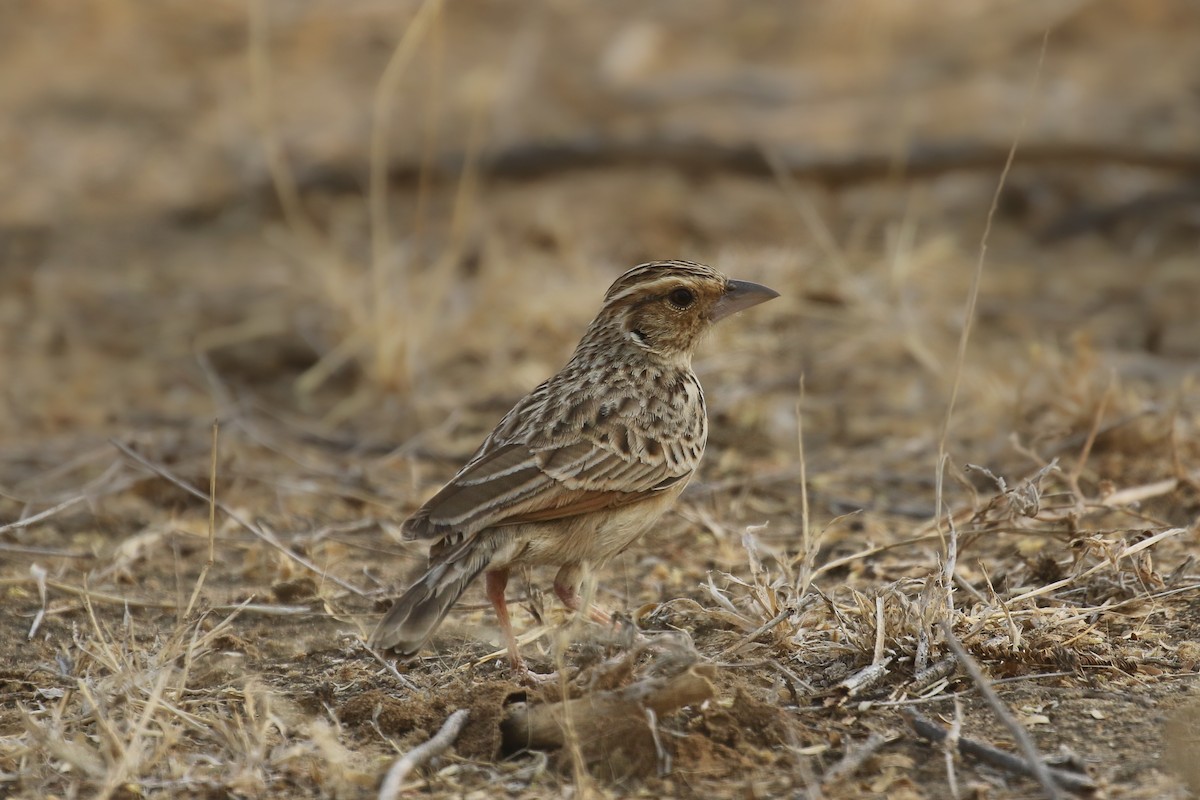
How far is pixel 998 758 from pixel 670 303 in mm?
2438

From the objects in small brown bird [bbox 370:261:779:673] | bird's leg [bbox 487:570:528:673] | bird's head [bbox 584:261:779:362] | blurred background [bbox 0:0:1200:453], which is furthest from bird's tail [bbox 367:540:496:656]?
blurred background [bbox 0:0:1200:453]

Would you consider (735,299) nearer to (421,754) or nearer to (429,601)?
(429,601)

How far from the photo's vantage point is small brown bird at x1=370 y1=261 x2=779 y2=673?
478 centimetres

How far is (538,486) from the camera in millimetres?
4883

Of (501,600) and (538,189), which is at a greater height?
(538,189)

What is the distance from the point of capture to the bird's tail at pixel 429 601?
177 inches

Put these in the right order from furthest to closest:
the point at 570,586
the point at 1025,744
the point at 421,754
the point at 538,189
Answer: the point at 538,189, the point at 570,586, the point at 421,754, the point at 1025,744

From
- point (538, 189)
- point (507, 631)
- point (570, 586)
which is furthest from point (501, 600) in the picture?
point (538, 189)

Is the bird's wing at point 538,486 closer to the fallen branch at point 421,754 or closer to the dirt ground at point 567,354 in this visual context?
the dirt ground at point 567,354

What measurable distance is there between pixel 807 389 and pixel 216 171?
19.4ft

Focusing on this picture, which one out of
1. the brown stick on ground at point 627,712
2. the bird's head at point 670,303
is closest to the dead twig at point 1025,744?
the brown stick on ground at point 627,712

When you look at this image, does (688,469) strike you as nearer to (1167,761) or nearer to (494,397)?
(1167,761)

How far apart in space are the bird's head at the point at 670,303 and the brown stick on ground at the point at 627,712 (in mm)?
1986

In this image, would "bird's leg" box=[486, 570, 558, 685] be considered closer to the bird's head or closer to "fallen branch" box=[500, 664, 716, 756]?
"fallen branch" box=[500, 664, 716, 756]
